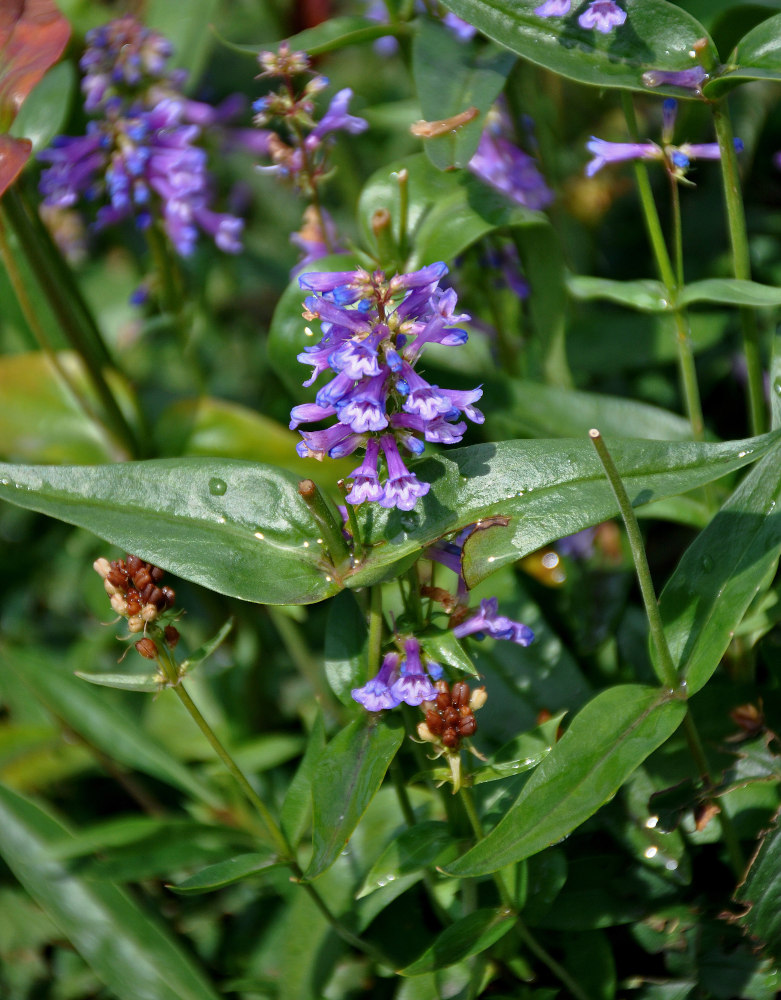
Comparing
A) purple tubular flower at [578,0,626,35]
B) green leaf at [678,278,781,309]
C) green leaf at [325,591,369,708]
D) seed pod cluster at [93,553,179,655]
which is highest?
purple tubular flower at [578,0,626,35]

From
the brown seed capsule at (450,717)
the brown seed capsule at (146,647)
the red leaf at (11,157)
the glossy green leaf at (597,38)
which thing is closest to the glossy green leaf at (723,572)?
the brown seed capsule at (450,717)

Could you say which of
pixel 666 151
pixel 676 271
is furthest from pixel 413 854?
pixel 666 151

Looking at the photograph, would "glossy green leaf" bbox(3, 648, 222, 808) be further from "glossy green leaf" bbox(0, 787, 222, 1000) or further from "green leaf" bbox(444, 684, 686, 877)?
"green leaf" bbox(444, 684, 686, 877)

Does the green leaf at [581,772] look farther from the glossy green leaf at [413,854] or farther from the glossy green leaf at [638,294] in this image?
the glossy green leaf at [638,294]

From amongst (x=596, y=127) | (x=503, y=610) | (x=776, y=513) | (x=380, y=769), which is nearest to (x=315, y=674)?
(x=503, y=610)

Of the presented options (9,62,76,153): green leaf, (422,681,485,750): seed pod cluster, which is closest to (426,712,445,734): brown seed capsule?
(422,681,485,750): seed pod cluster

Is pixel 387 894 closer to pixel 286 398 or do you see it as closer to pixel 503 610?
pixel 503 610
